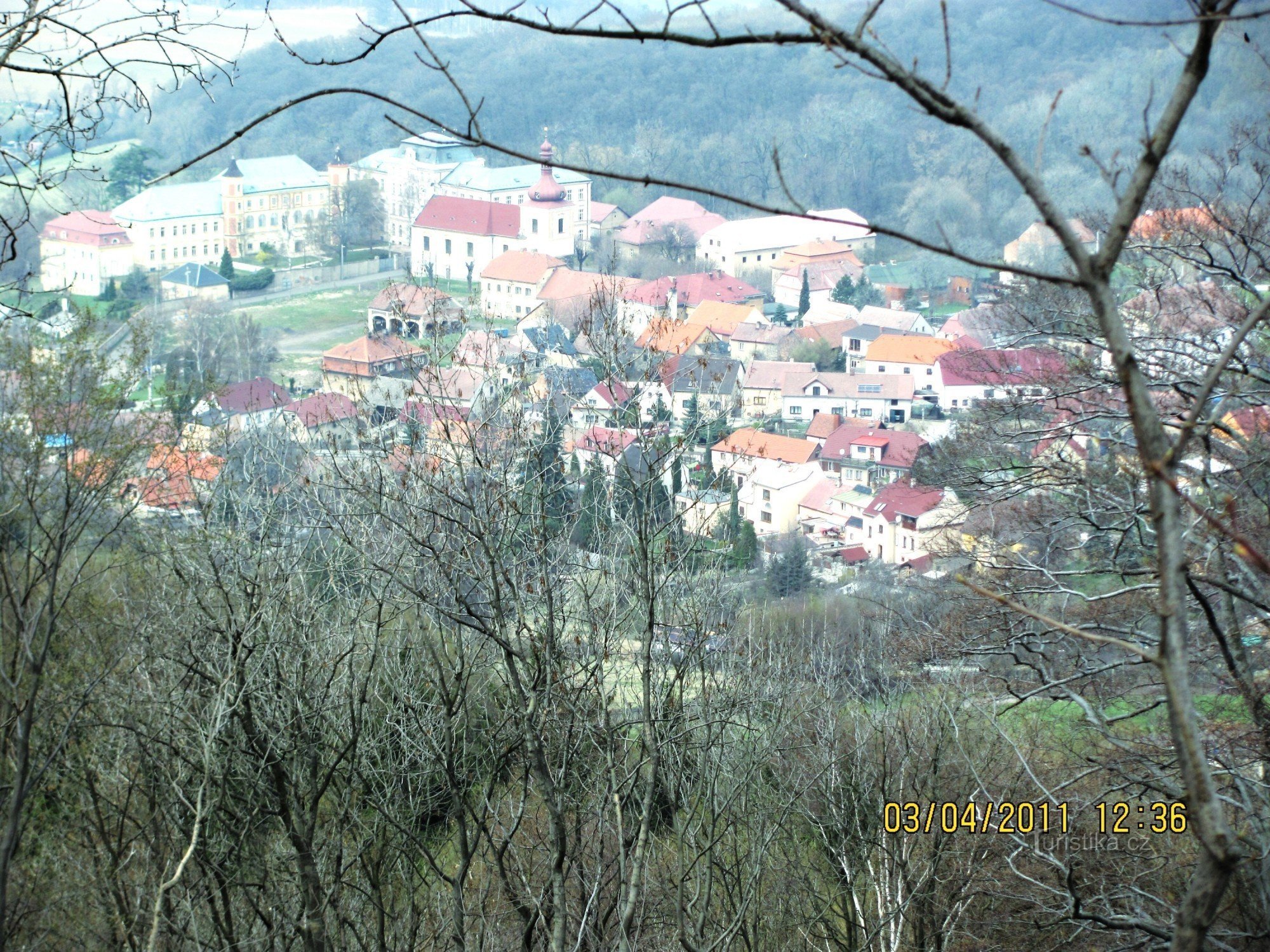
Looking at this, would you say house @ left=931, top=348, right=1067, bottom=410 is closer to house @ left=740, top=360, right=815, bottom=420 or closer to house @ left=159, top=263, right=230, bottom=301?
house @ left=740, top=360, right=815, bottom=420

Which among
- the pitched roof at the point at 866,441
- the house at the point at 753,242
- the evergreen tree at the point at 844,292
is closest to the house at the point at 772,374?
the pitched roof at the point at 866,441

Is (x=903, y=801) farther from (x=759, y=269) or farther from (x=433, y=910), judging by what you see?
(x=759, y=269)

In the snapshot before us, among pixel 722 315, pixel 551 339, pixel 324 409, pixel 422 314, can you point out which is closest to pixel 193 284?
pixel 722 315

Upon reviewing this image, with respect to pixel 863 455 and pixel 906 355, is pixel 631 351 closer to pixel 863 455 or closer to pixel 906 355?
pixel 863 455
